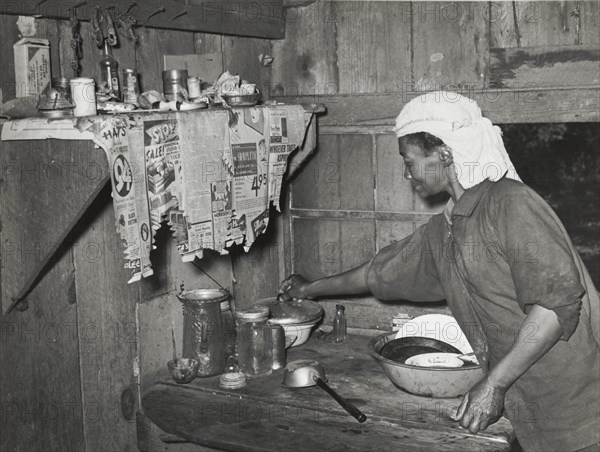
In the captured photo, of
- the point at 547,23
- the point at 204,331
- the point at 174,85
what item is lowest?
the point at 204,331

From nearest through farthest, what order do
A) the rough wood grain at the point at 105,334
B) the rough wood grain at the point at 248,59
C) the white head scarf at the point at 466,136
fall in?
1. the white head scarf at the point at 466,136
2. the rough wood grain at the point at 105,334
3. the rough wood grain at the point at 248,59

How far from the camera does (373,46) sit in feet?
11.9

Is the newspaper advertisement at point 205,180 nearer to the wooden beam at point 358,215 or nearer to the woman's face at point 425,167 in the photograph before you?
the woman's face at point 425,167

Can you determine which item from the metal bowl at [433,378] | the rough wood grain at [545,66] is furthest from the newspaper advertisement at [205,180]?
the rough wood grain at [545,66]

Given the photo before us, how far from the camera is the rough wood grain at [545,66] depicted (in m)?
3.17

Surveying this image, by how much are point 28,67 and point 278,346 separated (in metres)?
1.50

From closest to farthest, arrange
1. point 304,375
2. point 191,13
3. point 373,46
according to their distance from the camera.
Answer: point 304,375
point 191,13
point 373,46

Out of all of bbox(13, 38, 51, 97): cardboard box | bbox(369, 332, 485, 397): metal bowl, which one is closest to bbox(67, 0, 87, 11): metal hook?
bbox(13, 38, 51, 97): cardboard box

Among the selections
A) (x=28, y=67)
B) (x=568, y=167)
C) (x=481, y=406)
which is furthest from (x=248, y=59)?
(x=568, y=167)

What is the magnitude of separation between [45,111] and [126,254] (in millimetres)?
508

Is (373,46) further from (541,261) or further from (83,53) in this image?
(541,261)

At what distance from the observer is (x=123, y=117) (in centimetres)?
238

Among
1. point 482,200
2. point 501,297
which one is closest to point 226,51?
point 482,200

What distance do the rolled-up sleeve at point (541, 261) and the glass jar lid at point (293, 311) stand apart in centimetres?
131
